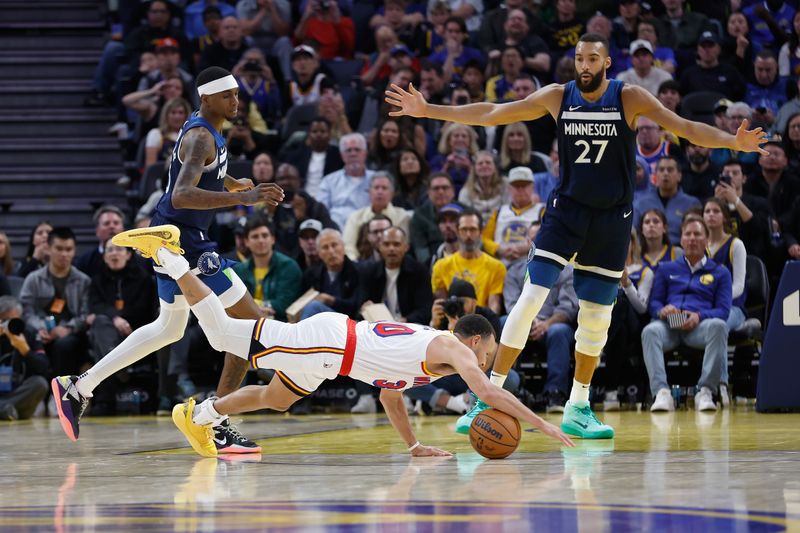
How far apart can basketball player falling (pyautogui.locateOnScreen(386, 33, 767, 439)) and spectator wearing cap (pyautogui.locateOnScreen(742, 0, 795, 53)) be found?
28.3ft

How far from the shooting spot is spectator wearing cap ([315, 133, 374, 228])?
532 inches

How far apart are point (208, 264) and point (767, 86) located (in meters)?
9.30

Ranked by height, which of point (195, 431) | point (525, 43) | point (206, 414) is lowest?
point (195, 431)

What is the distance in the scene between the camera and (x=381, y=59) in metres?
15.8

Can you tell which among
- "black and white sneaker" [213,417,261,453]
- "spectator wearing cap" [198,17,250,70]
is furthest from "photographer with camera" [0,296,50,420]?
"spectator wearing cap" [198,17,250,70]

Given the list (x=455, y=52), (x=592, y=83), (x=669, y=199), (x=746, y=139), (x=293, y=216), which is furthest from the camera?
(x=455, y=52)

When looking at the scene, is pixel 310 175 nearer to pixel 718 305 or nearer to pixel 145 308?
pixel 145 308

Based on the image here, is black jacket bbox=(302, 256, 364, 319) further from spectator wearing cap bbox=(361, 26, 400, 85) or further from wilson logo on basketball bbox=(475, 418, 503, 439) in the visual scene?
wilson logo on basketball bbox=(475, 418, 503, 439)

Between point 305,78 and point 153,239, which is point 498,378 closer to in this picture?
point 153,239

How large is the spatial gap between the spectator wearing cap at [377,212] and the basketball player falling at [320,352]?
576 cm

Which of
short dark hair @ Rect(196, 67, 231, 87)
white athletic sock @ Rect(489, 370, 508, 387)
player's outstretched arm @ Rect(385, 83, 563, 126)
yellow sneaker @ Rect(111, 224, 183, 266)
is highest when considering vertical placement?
short dark hair @ Rect(196, 67, 231, 87)

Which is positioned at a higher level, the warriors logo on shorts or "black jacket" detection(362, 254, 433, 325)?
the warriors logo on shorts

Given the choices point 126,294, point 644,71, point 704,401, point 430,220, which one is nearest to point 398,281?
point 430,220

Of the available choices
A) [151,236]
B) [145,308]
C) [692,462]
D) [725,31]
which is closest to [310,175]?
[145,308]
